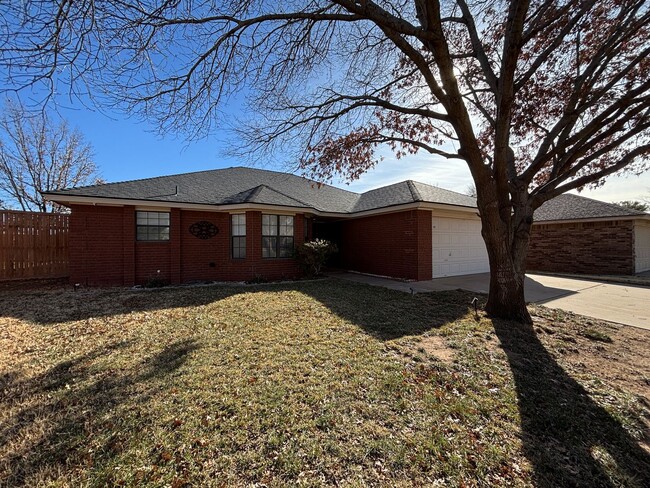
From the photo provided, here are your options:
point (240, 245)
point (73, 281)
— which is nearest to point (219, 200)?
point (240, 245)

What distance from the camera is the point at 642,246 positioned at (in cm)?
1309

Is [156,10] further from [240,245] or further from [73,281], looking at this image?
[73,281]

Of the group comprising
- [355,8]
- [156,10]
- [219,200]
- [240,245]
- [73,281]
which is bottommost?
[73,281]

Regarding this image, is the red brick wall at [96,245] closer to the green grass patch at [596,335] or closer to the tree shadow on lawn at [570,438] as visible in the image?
the tree shadow on lawn at [570,438]

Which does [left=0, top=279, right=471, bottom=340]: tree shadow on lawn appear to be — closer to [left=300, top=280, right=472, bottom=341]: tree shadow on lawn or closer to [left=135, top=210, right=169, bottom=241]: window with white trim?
[left=300, top=280, right=472, bottom=341]: tree shadow on lawn

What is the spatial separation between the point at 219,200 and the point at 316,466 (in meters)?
9.86

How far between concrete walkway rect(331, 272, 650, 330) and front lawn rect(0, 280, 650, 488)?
4.85 feet

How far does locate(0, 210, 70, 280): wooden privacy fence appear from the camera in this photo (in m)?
8.93

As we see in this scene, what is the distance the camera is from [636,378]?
3393 millimetres

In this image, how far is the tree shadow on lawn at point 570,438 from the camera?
199 cm

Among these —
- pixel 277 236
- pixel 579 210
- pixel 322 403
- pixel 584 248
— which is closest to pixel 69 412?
pixel 322 403

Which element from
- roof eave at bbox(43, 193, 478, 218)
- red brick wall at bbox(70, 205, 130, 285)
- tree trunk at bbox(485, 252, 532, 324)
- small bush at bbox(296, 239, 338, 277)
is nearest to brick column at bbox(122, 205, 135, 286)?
red brick wall at bbox(70, 205, 130, 285)

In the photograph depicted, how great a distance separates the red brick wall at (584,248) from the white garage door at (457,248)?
4319 millimetres

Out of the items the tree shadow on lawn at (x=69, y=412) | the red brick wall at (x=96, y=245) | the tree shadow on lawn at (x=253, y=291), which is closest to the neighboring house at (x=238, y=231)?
the red brick wall at (x=96, y=245)
